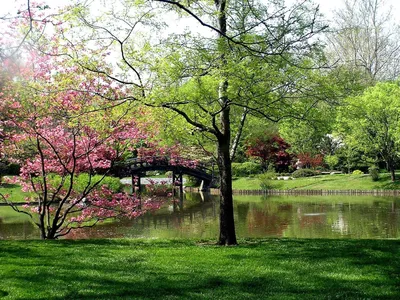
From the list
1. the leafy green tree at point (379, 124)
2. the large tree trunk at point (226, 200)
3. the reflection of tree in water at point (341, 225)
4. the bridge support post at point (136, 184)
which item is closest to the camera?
the large tree trunk at point (226, 200)

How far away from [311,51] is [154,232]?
10.6 m

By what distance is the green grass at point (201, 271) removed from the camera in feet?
20.9

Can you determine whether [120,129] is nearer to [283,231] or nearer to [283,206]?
[283,231]

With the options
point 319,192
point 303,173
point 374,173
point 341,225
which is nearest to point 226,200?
point 341,225

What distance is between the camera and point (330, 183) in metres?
34.8

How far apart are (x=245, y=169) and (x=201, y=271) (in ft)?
114

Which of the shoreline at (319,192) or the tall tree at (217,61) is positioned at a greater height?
the tall tree at (217,61)

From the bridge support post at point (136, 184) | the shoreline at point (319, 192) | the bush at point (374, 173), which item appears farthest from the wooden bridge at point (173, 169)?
the bush at point (374, 173)

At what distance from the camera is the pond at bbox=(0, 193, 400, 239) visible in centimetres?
1692

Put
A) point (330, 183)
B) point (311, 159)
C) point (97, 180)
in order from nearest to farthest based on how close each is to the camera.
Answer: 1. point (97, 180)
2. point (330, 183)
3. point (311, 159)

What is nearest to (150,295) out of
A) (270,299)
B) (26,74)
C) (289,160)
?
(270,299)

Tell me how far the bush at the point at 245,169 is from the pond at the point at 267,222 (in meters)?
13.3

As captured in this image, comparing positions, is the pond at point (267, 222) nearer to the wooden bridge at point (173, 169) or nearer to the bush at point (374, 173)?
the wooden bridge at point (173, 169)

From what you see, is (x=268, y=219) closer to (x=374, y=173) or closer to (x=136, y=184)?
(x=136, y=184)
